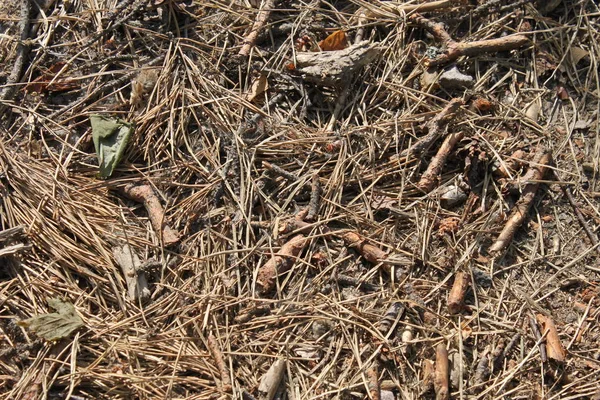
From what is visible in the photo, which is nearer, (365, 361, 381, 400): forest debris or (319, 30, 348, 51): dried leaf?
(365, 361, 381, 400): forest debris

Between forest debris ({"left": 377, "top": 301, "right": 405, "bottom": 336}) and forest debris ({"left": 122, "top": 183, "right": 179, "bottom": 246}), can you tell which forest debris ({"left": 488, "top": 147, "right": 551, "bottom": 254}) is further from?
forest debris ({"left": 122, "top": 183, "right": 179, "bottom": 246})

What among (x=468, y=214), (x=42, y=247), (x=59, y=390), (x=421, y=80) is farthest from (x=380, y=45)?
(x=59, y=390)

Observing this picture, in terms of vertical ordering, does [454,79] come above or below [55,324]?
above

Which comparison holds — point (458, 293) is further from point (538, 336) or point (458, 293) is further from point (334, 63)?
point (334, 63)

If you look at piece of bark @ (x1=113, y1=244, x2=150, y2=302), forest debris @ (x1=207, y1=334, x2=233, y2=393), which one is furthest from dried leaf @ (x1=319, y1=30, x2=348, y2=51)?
forest debris @ (x1=207, y1=334, x2=233, y2=393)

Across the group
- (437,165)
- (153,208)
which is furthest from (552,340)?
(153,208)

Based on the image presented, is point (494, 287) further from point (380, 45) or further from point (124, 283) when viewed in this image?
point (124, 283)
